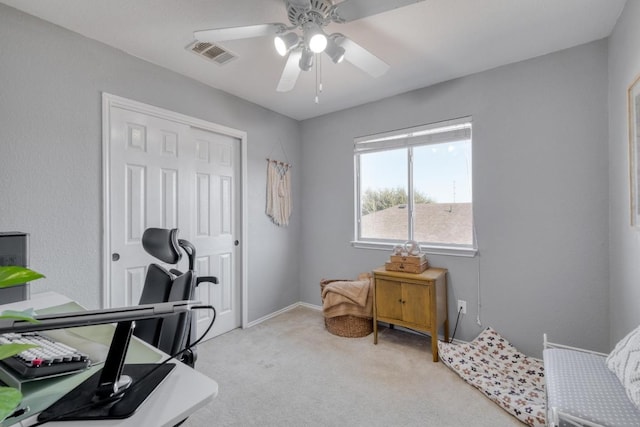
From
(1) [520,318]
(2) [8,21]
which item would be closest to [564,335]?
(1) [520,318]

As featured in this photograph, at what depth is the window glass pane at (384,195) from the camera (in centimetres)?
305

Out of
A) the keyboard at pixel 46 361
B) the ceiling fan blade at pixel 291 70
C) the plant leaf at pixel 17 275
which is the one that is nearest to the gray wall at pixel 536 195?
the ceiling fan blade at pixel 291 70

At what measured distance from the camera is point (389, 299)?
8.59ft

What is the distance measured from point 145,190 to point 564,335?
11.4 feet

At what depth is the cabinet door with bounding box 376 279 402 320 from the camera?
2.57m

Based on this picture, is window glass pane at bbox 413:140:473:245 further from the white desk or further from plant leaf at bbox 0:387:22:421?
plant leaf at bbox 0:387:22:421

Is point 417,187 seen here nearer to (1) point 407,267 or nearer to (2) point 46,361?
(1) point 407,267

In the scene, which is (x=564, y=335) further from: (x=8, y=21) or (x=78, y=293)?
(x=8, y=21)

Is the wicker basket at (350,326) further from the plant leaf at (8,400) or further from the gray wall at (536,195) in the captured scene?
the plant leaf at (8,400)

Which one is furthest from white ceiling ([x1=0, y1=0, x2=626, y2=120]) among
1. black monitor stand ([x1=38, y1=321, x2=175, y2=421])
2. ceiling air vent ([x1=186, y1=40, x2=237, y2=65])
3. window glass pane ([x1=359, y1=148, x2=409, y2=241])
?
black monitor stand ([x1=38, y1=321, x2=175, y2=421])

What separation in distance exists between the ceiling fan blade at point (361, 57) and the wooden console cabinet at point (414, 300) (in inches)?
65.5

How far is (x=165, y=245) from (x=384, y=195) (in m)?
2.37

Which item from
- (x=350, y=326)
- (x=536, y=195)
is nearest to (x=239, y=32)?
(x=536, y=195)

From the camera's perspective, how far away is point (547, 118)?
2.26 m
